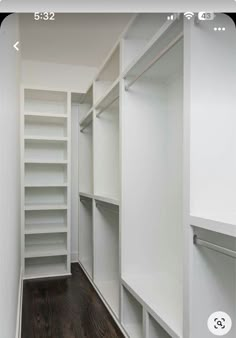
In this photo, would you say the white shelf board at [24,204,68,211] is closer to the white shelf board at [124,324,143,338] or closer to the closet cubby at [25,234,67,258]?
the closet cubby at [25,234,67,258]

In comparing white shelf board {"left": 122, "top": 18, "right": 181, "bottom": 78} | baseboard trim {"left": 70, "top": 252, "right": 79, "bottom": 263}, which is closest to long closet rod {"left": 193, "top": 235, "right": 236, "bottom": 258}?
white shelf board {"left": 122, "top": 18, "right": 181, "bottom": 78}

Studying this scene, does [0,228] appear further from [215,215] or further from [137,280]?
[137,280]

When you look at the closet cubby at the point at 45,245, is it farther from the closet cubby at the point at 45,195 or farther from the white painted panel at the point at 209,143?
the white painted panel at the point at 209,143

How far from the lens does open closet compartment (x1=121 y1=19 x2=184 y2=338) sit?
152cm

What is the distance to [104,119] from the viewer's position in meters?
2.21

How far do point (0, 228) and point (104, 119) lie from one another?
1.68 m

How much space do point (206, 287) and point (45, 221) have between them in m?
2.04

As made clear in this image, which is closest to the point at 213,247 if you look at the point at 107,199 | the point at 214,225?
the point at 214,225

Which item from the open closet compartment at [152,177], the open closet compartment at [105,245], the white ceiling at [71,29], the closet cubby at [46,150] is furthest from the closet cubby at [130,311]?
the closet cubby at [46,150]

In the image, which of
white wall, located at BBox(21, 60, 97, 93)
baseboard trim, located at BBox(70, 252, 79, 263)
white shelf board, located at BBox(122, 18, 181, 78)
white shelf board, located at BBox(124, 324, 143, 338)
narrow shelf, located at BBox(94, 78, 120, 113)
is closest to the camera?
white shelf board, located at BBox(122, 18, 181, 78)

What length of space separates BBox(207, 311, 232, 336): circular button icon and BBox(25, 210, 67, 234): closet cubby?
182 cm

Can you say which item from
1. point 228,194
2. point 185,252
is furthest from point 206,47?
point 185,252

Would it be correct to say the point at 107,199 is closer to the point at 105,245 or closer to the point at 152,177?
the point at 152,177

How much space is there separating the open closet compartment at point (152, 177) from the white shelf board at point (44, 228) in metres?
1.13
